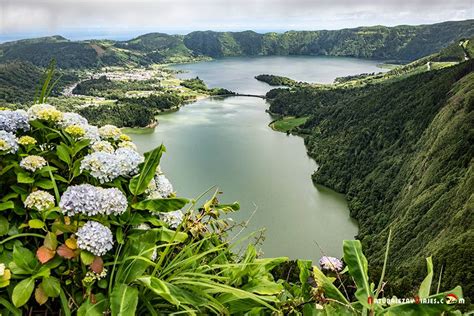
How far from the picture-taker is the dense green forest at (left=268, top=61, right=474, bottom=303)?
983 inches

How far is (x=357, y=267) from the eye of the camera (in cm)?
212

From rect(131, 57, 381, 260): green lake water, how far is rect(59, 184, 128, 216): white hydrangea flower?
11407mm

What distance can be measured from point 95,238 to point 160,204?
0.39 metres

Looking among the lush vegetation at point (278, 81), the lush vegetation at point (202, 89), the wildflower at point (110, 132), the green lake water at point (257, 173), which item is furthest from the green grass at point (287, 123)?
the wildflower at point (110, 132)

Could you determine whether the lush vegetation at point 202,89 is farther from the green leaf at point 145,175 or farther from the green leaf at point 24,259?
the green leaf at point 24,259

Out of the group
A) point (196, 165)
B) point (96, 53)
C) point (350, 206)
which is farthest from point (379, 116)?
point (96, 53)

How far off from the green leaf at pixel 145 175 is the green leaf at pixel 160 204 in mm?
74

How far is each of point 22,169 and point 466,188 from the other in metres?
31.8

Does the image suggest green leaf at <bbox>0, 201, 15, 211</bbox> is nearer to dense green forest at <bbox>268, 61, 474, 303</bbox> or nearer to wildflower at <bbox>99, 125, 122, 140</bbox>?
wildflower at <bbox>99, 125, 122, 140</bbox>

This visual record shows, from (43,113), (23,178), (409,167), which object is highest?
(43,113)

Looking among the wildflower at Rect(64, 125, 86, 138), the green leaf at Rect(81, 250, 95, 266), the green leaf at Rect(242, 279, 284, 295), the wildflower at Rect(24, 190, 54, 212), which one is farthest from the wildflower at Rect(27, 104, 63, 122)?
the green leaf at Rect(242, 279, 284, 295)

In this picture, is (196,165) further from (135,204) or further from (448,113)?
(135,204)

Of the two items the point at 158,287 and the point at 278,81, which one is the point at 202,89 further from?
the point at 158,287

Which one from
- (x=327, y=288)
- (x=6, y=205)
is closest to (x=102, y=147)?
(x=6, y=205)
